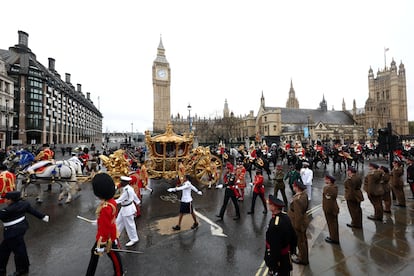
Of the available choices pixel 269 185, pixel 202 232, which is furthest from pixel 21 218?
pixel 269 185

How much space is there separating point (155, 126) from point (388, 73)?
9730 centimetres

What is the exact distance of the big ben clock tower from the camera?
75.4 metres

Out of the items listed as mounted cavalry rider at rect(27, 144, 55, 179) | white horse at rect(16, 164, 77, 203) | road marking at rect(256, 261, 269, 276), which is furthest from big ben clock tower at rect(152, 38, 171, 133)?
road marking at rect(256, 261, 269, 276)

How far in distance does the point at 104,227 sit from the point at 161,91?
79017mm

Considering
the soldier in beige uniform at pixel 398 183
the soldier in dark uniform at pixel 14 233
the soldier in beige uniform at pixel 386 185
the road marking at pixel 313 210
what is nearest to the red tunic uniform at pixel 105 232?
the soldier in dark uniform at pixel 14 233

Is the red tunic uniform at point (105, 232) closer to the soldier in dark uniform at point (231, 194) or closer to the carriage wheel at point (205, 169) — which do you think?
the soldier in dark uniform at point (231, 194)

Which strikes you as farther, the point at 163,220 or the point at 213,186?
the point at 213,186

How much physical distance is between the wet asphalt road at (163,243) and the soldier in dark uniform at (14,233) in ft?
1.08

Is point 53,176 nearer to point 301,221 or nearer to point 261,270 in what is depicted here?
point 261,270

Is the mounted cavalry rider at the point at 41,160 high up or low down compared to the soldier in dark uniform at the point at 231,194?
up

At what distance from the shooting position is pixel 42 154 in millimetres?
8672

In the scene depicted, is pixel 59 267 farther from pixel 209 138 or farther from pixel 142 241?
pixel 209 138

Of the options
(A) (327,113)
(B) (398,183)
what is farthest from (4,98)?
(A) (327,113)

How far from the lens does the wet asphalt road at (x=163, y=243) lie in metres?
4.05
